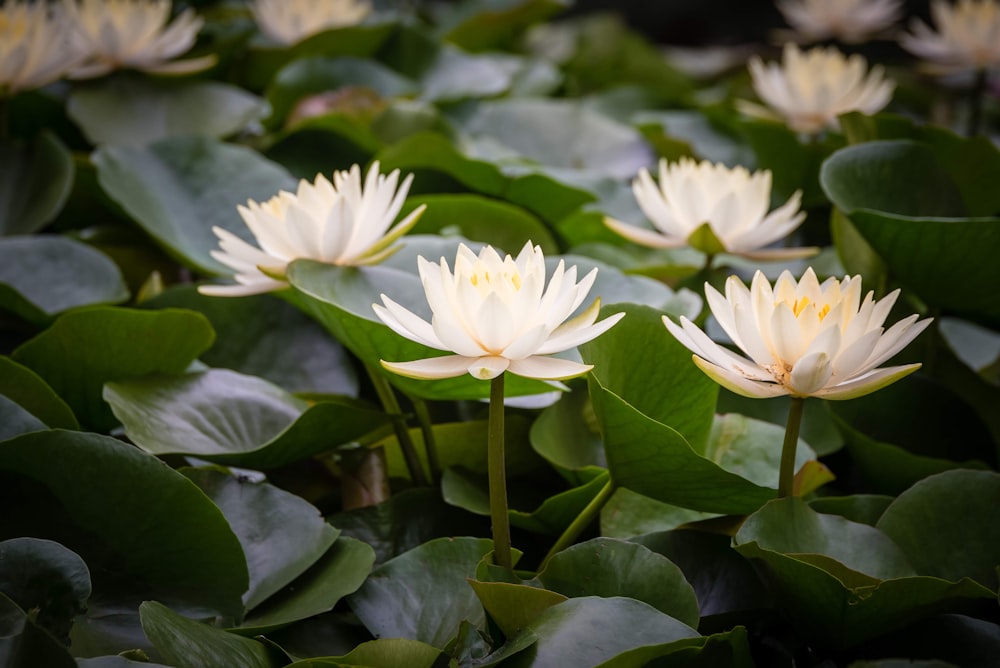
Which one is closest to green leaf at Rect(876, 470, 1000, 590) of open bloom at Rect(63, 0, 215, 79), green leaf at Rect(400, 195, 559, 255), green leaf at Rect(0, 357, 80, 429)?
green leaf at Rect(400, 195, 559, 255)

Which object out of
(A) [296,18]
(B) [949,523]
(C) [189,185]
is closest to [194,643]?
(B) [949,523]

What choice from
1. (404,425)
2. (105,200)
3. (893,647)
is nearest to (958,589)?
(893,647)

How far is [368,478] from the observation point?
66cm

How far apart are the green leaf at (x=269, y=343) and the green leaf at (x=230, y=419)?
10cm

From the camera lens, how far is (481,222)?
2.82 feet

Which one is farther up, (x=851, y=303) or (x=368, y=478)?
(x=851, y=303)

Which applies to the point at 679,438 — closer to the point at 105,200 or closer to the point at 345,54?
the point at 105,200

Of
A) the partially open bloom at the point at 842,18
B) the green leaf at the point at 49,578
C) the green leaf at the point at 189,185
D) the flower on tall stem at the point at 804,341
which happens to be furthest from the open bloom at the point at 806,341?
the partially open bloom at the point at 842,18

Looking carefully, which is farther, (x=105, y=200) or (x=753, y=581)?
(x=105, y=200)

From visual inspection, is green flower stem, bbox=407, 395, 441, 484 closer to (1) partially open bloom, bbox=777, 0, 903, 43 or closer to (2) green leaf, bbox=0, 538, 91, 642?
(2) green leaf, bbox=0, 538, 91, 642

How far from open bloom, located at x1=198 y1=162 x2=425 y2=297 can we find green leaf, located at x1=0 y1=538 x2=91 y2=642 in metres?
0.21

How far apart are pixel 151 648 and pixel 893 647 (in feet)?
1.43

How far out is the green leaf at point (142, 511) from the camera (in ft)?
1.70

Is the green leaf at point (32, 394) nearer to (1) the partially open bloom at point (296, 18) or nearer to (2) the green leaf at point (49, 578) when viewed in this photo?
(2) the green leaf at point (49, 578)
